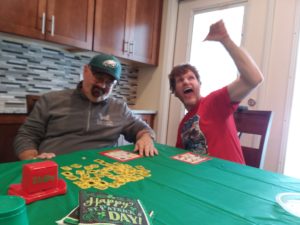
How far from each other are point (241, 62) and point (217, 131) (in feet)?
1.19

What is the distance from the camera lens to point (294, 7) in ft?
6.06

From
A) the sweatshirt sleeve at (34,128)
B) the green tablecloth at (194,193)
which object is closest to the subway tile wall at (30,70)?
the sweatshirt sleeve at (34,128)

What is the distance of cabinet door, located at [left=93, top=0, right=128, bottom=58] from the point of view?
6.98 ft

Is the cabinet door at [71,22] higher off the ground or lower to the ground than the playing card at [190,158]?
higher

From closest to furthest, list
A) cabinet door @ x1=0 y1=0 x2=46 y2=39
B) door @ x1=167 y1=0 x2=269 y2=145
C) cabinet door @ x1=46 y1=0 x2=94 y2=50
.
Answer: cabinet door @ x1=0 y1=0 x2=46 y2=39 → cabinet door @ x1=46 y1=0 x2=94 y2=50 → door @ x1=167 y1=0 x2=269 y2=145

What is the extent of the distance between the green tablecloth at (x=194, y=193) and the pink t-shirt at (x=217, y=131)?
0.77 ft

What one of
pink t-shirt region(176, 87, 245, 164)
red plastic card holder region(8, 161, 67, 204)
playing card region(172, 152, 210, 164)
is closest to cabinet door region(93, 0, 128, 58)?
pink t-shirt region(176, 87, 245, 164)

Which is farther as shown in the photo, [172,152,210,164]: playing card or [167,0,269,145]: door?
[167,0,269,145]: door

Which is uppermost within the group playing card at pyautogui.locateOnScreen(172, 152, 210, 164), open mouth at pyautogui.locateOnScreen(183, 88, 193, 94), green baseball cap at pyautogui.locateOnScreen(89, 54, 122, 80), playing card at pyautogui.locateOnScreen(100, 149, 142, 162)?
green baseball cap at pyautogui.locateOnScreen(89, 54, 122, 80)

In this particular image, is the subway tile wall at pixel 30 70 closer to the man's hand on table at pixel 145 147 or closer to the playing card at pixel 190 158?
the man's hand on table at pixel 145 147

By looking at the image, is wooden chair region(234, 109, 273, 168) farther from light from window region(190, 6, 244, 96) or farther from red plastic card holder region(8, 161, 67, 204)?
red plastic card holder region(8, 161, 67, 204)

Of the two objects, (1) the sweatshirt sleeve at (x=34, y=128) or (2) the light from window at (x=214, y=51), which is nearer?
(1) the sweatshirt sleeve at (x=34, y=128)

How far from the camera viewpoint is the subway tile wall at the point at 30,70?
1876 millimetres

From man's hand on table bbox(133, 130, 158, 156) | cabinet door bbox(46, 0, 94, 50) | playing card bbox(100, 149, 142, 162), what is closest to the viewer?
playing card bbox(100, 149, 142, 162)
